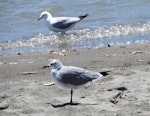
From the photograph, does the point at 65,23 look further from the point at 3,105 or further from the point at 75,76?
the point at 3,105

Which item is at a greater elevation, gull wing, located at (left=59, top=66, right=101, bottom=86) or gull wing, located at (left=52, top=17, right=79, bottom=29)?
gull wing, located at (left=52, top=17, right=79, bottom=29)

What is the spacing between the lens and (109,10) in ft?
49.1

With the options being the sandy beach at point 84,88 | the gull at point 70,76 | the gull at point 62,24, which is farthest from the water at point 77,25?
the gull at point 70,76

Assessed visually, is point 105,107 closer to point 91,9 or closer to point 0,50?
point 0,50

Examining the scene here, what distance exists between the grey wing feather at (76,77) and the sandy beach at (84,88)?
0.87ft

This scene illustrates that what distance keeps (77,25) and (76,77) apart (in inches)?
303

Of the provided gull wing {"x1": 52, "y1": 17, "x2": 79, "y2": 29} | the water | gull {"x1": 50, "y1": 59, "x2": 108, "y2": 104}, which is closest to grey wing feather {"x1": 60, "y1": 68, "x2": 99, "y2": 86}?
gull {"x1": 50, "y1": 59, "x2": 108, "y2": 104}

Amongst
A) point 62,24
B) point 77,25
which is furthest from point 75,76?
point 77,25

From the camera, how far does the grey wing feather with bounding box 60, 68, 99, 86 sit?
6.58 meters

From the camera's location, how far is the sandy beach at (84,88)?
246 inches

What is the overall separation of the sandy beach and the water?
87.9 inches

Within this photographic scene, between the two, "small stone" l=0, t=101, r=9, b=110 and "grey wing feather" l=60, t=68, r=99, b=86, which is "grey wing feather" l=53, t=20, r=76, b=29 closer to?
"grey wing feather" l=60, t=68, r=99, b=86

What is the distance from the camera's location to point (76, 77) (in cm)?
663

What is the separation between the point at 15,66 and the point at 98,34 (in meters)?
4.19
